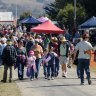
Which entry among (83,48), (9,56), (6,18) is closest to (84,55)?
(83,48)

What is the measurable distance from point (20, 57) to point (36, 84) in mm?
2529

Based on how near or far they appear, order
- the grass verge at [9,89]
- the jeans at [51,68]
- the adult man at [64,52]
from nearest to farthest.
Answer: the grass verge at [9,89]
the jeans at [51,68]
the adult man at [64,52]

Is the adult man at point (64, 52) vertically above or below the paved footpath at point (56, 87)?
above

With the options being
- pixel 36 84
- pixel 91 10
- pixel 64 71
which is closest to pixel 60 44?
pixel 64 71

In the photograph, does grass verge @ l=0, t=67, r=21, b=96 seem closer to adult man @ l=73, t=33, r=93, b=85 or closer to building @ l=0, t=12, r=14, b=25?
adult man @ l=73, t=33, r=93, b=85

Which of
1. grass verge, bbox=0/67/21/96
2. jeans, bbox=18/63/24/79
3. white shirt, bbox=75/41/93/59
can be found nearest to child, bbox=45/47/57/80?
jeans, bbox=18/63/24/79

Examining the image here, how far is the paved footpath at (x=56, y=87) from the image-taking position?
56.8ft

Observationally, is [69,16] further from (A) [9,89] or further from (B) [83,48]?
(A) [9,89]

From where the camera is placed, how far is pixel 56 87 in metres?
19.1

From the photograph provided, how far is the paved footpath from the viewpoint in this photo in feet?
56.8

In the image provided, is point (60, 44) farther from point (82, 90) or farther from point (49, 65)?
point (82, 90)

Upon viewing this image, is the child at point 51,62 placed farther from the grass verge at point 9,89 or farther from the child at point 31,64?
the grass verge at point 9,89

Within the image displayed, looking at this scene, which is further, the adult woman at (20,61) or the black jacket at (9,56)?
the adult woman at (20,61)

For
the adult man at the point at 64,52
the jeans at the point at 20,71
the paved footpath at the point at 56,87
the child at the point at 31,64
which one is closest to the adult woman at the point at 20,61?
the jeans at the point at 20,71
